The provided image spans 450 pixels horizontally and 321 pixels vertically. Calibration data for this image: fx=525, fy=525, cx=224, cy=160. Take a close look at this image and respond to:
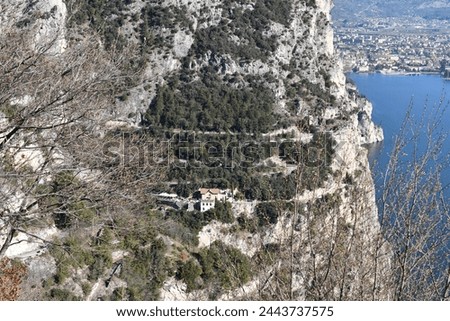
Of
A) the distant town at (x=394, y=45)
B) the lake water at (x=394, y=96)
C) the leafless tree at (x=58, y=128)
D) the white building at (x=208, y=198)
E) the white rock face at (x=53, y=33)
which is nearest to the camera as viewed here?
the leafless tree at (x=58, y=128)

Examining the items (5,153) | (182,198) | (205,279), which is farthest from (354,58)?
(5,153)

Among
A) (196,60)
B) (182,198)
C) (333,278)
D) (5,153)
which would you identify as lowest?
(182,198)

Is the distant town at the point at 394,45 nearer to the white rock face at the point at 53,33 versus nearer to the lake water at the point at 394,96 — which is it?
the lake water at the point at 394,96

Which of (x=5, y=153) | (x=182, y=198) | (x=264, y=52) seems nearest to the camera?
(x=5, y=153)

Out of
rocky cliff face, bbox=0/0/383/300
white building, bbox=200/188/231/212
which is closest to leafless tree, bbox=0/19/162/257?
rocky cliff face, bbox=0/0/383/300

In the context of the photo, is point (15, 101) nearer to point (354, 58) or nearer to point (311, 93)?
point (311, 93)

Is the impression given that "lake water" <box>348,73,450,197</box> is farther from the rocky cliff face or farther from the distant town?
the rocky cliff face

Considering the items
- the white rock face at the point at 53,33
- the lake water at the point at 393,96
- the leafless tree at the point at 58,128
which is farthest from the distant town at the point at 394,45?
the leafless tree at the point at 58,128

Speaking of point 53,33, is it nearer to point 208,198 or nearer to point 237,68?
point 208,198
